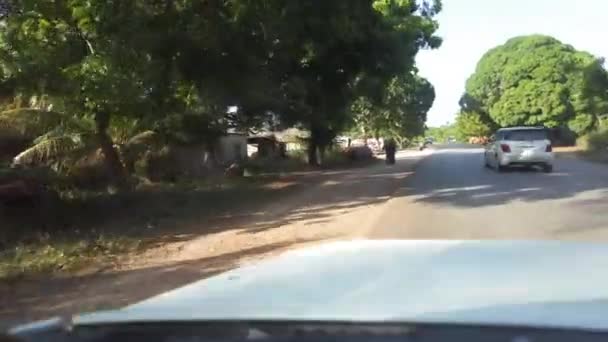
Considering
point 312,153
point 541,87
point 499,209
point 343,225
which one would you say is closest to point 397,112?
point 541,87

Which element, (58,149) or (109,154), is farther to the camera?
(58,149)

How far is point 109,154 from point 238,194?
341 centimetres

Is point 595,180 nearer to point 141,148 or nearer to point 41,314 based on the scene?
point 141,148

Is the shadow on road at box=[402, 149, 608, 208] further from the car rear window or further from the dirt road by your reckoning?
the car rear window

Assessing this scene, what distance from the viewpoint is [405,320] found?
212cm

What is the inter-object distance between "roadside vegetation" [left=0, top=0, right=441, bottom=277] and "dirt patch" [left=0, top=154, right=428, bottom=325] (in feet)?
2.37

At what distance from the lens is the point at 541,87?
69.1 metres

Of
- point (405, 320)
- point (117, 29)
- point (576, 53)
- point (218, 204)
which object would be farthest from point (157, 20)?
point (576, 53)

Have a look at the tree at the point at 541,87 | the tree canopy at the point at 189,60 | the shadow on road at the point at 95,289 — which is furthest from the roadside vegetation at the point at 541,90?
the shadow on road at the point at 95,289

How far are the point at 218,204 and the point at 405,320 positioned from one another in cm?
1612

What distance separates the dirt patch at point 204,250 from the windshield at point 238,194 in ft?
0.17

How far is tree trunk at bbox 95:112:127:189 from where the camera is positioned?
61.6 ft

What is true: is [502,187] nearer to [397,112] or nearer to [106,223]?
[106,223]

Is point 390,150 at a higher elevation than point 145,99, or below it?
below
